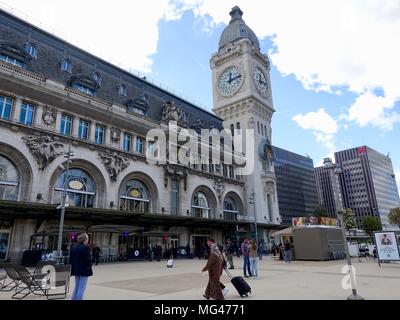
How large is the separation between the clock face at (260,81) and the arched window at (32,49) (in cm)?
3964

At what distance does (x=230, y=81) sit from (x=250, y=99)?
7262 millimetres

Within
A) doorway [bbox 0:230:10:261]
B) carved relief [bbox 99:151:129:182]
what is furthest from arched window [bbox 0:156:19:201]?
carved relief [bbox 99:151:129:182]

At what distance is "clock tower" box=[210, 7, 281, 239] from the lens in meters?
53.3

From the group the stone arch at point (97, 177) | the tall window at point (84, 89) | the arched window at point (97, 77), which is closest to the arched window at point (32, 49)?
the tall window at point (84, 89)

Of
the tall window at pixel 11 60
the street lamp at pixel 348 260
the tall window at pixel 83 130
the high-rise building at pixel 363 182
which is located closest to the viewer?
the street lamp at pixel 348 260

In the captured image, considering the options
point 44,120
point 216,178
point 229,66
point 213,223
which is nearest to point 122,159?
point 44,120

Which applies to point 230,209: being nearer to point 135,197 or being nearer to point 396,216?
point 135,197

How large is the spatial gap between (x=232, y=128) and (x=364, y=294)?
49.9 metres

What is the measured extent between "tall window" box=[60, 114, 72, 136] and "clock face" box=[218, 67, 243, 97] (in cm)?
3642

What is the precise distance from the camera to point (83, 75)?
31672 millimetres

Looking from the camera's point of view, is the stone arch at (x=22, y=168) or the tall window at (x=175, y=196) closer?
the stone arch at (x=22, y=168)

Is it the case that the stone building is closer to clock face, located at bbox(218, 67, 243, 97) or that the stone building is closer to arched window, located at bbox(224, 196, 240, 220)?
arched window, located at bbox(224, 196, 240, 220)

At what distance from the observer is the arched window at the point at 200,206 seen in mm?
41325

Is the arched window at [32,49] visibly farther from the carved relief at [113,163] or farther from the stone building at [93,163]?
the carved relief at [113,163]
